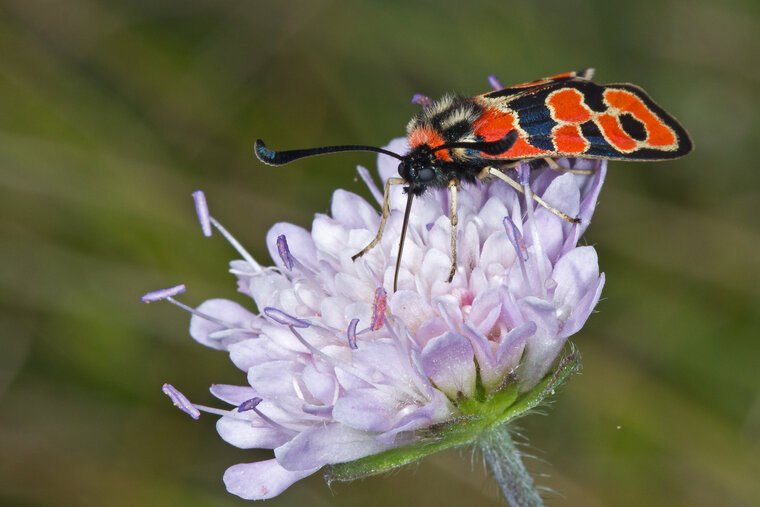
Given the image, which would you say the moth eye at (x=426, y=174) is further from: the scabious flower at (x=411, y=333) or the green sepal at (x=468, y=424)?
the green sepal at (x=468, y=424)

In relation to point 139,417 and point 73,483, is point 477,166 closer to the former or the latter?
point 139,417

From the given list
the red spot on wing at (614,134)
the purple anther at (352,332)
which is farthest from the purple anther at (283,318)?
the red spot on wing at (614,134)

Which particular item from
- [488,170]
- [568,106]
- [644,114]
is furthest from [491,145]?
[644,114]

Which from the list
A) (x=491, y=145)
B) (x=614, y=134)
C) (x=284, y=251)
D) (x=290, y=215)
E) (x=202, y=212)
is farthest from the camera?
(x=290, y=215)

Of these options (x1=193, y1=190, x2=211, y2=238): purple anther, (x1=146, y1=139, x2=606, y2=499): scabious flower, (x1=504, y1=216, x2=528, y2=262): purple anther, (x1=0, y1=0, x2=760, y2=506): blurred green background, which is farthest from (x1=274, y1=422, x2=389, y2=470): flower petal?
(x1=0, y1=0, x2=760, y2=506): blurred green background

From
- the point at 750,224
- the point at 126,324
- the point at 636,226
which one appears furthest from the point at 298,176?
the point at 750,224

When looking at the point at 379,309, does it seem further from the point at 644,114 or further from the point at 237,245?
the point at 644,114
